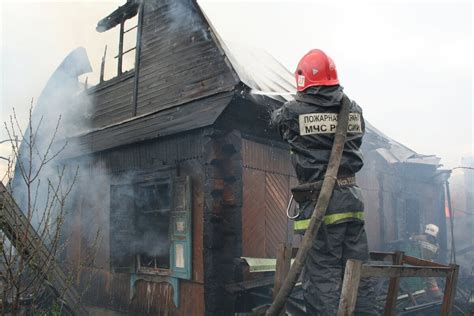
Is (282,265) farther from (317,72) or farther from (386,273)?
(317,72)

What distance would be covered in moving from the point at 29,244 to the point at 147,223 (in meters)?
4.01

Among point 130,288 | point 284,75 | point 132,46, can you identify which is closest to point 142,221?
point 130,288

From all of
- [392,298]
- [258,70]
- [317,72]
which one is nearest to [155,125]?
[258,70]

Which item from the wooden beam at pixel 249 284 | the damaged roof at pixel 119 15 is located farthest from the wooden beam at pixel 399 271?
the damaged roof at pixel 119 15

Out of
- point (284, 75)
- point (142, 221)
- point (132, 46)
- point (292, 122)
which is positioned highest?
point (132, 46)

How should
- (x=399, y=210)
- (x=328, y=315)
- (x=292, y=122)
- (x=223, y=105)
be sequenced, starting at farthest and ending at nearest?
1. (x=399, y=210)
2. (x=223, y=105)
3. (x=292, y=122)
4. (x=328, y=315)

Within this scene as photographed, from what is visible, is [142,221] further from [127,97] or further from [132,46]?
[132,46]

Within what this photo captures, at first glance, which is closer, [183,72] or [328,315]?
[328,315]

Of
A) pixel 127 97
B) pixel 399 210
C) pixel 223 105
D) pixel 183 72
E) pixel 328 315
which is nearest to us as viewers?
pixel 328 315

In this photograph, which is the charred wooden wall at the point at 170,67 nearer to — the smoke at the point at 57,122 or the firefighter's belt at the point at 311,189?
the smoke at the point at 57,122

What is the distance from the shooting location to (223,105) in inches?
244

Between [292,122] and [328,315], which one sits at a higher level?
[292,122]

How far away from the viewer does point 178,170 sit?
6.87 meters

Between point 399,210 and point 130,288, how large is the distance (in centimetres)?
947
